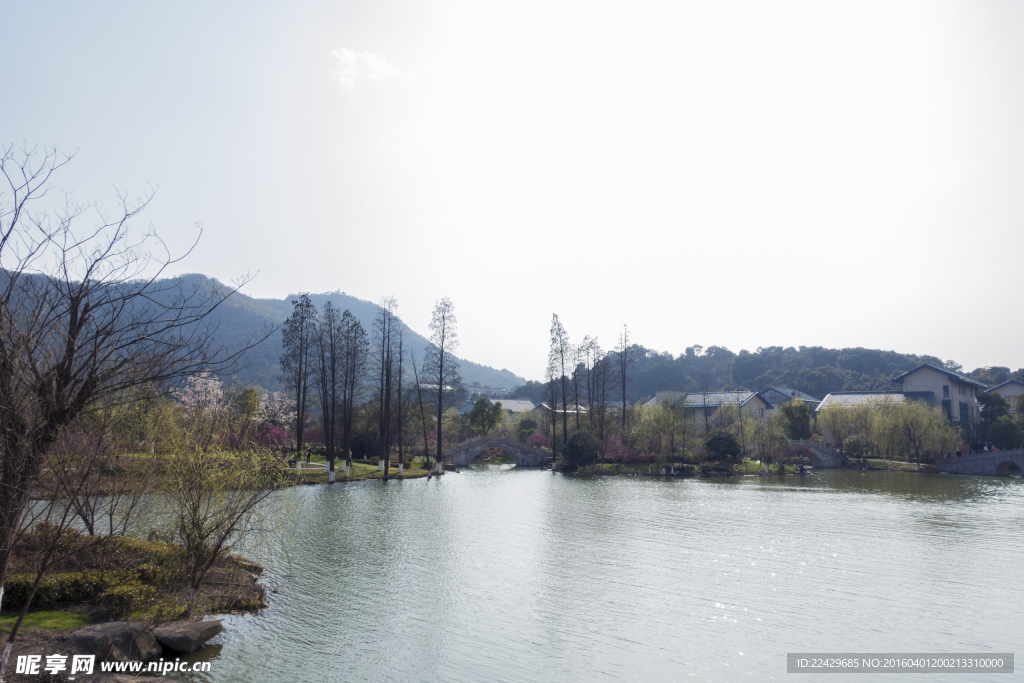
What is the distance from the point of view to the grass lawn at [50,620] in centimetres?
855

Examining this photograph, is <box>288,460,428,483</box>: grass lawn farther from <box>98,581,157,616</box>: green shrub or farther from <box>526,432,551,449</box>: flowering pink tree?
<box>98,581,157,616</box>: green shrub

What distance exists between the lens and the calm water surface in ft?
31.4

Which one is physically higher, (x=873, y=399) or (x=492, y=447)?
(x=873, y=399)

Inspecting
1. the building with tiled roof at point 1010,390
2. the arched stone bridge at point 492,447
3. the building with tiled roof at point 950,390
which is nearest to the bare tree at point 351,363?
the arched stone bridge at point 492,447

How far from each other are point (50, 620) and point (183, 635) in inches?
78.5

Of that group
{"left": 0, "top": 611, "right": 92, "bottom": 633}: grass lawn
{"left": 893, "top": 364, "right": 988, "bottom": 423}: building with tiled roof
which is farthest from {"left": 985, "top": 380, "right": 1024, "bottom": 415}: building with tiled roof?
{"left": 0, "top": 611, "right": 92, "bottom": 633}: grass lawn

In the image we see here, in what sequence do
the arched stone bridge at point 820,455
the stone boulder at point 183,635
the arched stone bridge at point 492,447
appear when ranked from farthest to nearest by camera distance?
the arched stone bridge at point 820,455
the arched stone bridge at point 492,447
the stone boulder at point 183,635

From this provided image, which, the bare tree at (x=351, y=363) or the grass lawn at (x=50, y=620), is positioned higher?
the bare tree at (x=351, y=363)

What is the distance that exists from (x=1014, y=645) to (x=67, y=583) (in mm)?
17273

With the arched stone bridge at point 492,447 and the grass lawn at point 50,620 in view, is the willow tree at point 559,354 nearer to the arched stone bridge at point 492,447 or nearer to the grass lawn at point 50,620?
the arched stone bridge at point 492,447

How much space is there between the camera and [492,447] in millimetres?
49094

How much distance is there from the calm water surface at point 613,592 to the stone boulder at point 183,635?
1.29 feet

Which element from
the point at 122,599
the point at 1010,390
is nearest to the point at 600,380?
the point at 122,599

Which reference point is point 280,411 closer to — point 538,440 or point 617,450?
point 538,440
